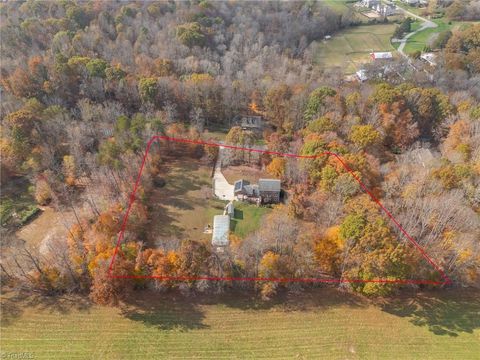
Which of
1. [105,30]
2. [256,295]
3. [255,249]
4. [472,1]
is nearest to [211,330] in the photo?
[256,295]

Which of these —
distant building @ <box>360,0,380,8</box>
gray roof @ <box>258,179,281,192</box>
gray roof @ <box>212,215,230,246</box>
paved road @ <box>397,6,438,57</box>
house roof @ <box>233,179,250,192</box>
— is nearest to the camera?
gray roof @ <box>212,215,230,246</box>

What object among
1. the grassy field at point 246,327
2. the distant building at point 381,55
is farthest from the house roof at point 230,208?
the distant building at point 381,55

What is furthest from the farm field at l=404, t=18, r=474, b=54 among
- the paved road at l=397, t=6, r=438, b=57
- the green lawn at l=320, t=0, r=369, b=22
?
the green lawn at l=320, t=0, r=369, b=22

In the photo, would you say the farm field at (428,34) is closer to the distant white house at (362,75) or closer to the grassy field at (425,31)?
the grassy field at (425,31)

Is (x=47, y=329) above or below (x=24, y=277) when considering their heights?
below

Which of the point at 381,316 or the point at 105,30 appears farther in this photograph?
the point at 105,30

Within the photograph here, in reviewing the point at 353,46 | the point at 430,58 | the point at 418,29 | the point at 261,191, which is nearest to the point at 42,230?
the point at 261,191

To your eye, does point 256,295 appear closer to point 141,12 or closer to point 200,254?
point 200,254

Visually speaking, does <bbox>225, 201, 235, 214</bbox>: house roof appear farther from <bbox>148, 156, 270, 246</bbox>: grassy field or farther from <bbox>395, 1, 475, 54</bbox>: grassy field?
<bbox>395, 1, 475, 54</bbox>: grassy field
